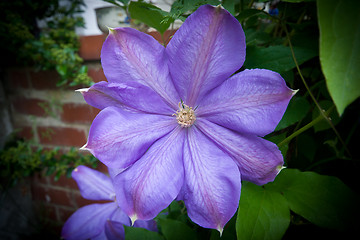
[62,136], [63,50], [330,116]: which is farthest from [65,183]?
[330,116]

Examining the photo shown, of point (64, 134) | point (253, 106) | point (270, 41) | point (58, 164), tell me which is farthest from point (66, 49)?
point (253, 106)

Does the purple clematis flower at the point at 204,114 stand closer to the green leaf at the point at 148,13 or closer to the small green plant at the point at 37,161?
the green leaf at the point at 148,13

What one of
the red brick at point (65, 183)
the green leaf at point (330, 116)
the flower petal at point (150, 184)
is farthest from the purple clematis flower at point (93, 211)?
the red brick at point (65, 183)

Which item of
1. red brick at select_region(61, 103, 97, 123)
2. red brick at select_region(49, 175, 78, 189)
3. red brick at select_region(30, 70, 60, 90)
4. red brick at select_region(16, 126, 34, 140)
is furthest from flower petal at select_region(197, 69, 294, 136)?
red brick at select_region(16, 126, 34, 140)

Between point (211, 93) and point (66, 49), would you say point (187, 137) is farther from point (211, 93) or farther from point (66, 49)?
point (66, 49)

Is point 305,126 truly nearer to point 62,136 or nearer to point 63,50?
point 63,50

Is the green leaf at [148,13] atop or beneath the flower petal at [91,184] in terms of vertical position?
atop

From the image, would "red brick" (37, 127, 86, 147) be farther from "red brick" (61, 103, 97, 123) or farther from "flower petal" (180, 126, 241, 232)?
"flower petal" (180, 126, 241, 232)
